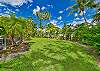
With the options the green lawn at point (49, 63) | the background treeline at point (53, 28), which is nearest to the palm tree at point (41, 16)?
the background treeline at point (53, 28)

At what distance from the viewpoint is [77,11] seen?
181ft

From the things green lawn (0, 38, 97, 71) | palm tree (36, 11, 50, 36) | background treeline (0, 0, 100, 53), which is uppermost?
palm tree (36, 11, 50, 36)

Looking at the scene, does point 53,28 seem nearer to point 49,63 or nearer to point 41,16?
point 41,16

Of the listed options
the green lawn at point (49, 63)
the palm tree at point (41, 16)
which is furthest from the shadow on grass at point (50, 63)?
the palm tree at point (41, 16)

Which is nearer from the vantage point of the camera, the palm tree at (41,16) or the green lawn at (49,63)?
the green lawn at (49,63)

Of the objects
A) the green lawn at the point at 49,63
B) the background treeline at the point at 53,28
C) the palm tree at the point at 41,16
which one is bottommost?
the green lawn at the point at 49,63

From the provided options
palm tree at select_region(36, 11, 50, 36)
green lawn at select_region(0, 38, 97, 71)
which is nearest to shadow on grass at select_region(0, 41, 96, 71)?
green lawn at select_region(0, 38, 97, 71)

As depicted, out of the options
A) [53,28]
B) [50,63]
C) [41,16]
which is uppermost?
[41,16]

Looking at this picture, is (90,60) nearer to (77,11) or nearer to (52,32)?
(77,11)

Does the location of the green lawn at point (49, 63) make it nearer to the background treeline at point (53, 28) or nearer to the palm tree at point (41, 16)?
the background treeline at point (53, 28)

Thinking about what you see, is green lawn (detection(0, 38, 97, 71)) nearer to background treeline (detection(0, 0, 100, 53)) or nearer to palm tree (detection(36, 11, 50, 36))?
background treeline (detection(0, 0, 100, 53))

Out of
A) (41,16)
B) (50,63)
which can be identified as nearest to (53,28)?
(41,16)

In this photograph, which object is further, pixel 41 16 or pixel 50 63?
pixel 41 16

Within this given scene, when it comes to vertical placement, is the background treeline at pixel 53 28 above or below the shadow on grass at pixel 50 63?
above
